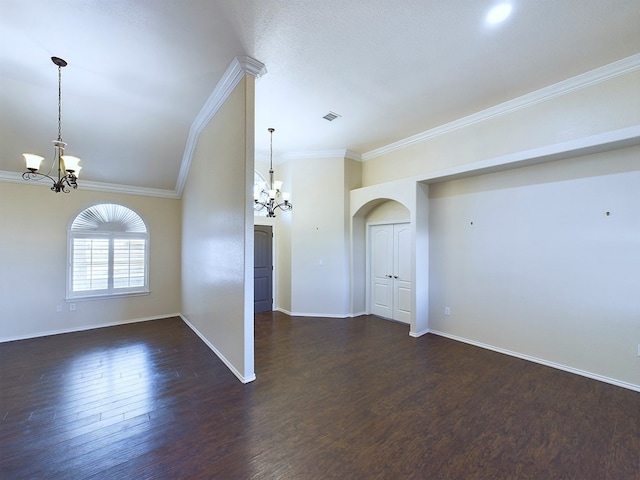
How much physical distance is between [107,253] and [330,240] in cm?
447

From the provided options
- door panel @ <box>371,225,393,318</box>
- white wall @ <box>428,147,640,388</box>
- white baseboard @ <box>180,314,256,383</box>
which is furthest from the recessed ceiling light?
white baseboard @ <box>180,314,256,383</box>

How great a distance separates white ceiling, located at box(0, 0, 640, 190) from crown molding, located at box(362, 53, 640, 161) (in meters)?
0.10

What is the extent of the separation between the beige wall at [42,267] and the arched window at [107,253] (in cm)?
13

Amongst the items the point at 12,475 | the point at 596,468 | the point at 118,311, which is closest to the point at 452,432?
the point at 596,468

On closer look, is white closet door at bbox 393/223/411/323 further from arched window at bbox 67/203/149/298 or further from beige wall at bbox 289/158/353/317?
arched window at bbox 67/203/149/298

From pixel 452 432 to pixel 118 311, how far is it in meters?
6.03

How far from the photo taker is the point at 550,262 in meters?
3.49

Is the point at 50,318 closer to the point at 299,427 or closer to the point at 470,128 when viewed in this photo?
the point at 299,427

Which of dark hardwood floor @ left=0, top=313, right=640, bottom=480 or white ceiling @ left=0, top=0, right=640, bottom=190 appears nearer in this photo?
dark hardwood floor @ left=0, top=313, right=640, bottom=480

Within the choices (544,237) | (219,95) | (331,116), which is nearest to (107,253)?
(219,95)

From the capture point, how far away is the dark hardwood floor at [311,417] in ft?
6.22

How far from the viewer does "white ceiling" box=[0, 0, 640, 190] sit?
2326mm

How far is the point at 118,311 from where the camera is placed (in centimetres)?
536

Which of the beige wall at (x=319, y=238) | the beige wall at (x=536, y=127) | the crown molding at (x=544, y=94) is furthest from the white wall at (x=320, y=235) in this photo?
the crown molding at (x=544, y=94)
